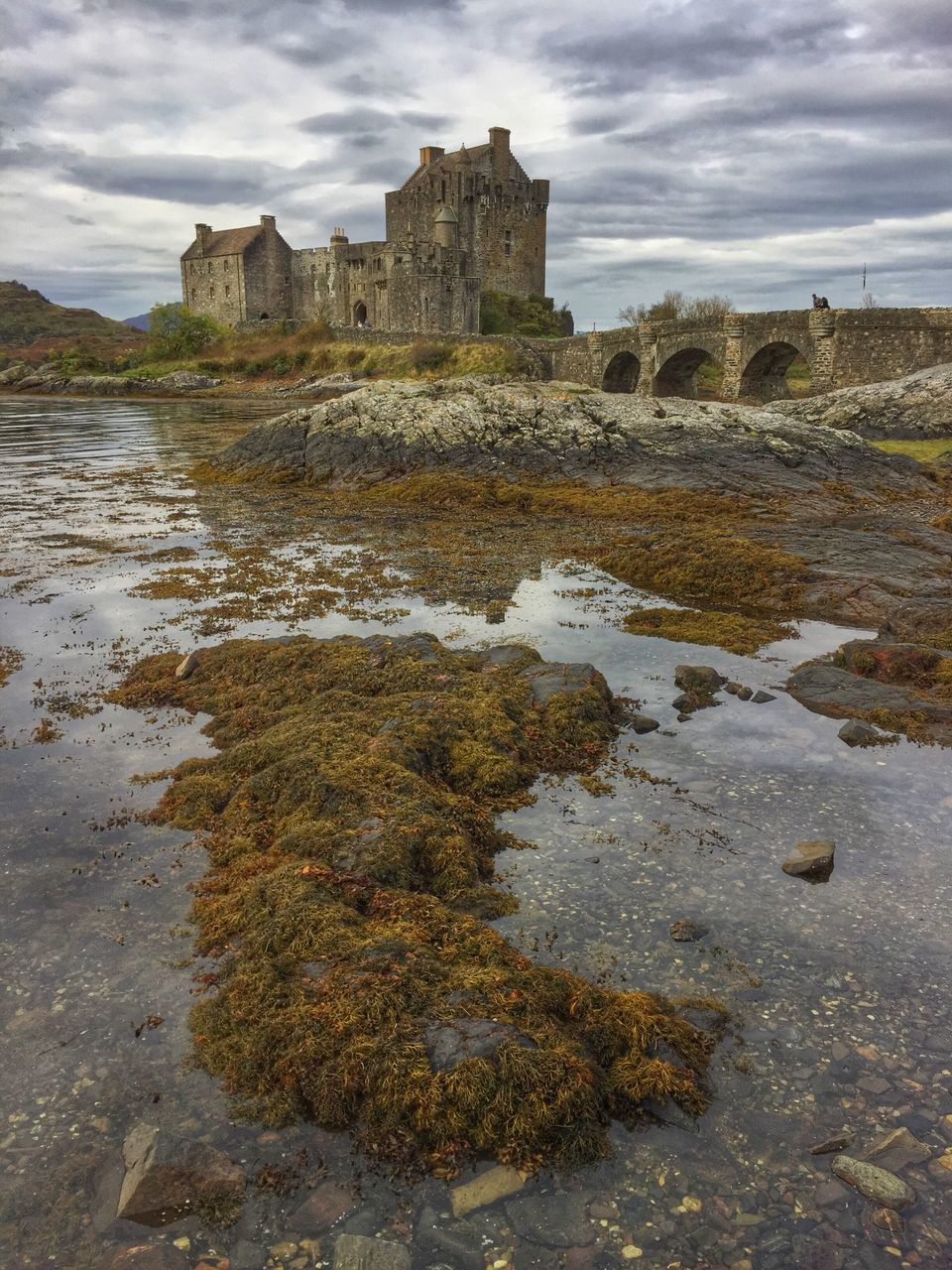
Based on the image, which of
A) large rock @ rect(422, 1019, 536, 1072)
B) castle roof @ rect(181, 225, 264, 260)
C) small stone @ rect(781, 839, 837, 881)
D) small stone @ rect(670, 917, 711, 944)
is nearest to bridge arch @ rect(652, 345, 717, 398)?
small stone @ rect(781, 839, 837, 881)

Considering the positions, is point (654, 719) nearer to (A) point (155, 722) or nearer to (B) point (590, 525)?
(A) point (155, 722)

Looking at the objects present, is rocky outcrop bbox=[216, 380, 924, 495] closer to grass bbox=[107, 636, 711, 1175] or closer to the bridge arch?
the bridge arch

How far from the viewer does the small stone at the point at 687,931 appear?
709 cm

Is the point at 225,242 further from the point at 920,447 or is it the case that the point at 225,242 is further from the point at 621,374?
the point at 920,447

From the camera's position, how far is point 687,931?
23.4ft

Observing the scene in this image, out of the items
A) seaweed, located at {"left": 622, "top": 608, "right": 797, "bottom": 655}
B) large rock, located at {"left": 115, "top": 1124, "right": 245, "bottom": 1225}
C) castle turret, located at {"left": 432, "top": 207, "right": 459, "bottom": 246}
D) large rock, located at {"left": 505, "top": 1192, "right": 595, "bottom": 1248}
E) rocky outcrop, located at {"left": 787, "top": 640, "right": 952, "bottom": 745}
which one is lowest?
large rock, located at {"left": 505, "top": 1192, "right": 595, "bottom": 1248}

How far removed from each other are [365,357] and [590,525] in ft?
236

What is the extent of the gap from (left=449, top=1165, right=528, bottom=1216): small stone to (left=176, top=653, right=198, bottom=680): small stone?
31.1 ft

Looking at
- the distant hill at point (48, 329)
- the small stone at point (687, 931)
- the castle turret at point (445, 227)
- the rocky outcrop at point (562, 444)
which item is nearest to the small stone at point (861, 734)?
the small stone at point (687, 931)

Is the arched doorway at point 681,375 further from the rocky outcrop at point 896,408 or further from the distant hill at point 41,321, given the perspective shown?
the distant hill at point 41,321

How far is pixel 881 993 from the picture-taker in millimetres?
6445

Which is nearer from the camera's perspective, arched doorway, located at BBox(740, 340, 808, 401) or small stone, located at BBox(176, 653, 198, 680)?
small stone, located at BBox(176, 653, 198, 680)

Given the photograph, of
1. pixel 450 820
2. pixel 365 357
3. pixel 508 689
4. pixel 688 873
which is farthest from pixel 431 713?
pixel 365 357

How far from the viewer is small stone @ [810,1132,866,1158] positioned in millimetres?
5102
